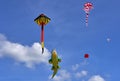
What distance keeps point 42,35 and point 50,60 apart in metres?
8.56

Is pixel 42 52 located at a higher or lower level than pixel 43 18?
lower

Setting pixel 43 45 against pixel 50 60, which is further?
pixel 50 60

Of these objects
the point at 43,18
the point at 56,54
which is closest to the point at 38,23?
the point at 43,18

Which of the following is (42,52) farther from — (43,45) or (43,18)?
(43,18)

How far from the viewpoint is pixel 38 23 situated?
69.1 metres

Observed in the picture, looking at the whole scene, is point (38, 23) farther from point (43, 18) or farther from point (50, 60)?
point (50, 60)

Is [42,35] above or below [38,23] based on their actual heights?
below

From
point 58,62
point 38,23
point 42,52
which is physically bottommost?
point 42,52

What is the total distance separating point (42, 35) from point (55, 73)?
34.9 feet

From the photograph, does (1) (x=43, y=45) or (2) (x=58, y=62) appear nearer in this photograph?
(1) (x=43, y=45)

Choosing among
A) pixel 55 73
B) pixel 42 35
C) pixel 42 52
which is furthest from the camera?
pixel 55 73

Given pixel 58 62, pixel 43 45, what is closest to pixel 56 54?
pixel 58 62

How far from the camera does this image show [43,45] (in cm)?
6178

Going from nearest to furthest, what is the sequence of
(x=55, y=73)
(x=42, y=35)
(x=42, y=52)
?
(x=42, y=52), (x=42, y=35), (x=55, y=73)
